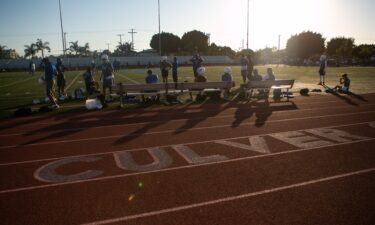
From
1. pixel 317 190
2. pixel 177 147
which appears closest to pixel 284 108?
pixel 177 147

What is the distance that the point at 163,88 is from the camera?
50.1 ft

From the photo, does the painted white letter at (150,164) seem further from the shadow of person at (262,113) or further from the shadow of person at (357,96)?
the shadow of person at (357,96)

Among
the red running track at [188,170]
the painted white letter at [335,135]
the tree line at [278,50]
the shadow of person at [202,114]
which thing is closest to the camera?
the red running track at [188,170]

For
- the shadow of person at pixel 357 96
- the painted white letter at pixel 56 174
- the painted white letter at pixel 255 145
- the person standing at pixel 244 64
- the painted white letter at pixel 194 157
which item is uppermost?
the person standing at pixel 244 64

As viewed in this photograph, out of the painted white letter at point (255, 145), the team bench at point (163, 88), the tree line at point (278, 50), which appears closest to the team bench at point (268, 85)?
the team bench at point (163, 88)

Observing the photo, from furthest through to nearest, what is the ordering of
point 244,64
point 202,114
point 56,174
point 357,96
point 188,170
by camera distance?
point 244,64 < point 357,96 < point 202,114 < point 188,170 < point 56,174

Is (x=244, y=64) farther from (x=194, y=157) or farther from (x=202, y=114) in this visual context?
(x=194, y=157)

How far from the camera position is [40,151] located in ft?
26.3

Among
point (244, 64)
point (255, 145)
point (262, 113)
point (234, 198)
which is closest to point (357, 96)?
point (244, 64)

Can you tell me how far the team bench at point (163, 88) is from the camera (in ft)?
47.8

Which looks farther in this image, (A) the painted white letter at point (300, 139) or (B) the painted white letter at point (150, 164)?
(A) the painted white letter at point (300, 139)

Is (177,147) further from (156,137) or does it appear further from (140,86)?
(140,86)

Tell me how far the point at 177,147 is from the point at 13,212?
4095 millimetres

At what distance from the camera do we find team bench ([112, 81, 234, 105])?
14.6 m
